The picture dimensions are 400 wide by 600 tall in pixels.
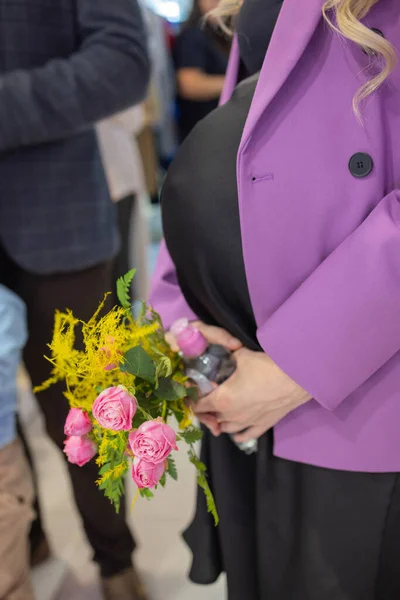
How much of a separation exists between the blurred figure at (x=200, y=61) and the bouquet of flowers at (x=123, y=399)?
73.3 inches

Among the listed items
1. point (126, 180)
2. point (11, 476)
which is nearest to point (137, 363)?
point (11, 476)

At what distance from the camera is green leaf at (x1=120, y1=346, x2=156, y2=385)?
595mm

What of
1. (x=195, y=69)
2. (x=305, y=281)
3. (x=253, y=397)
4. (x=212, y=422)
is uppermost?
(x=305, y=281)

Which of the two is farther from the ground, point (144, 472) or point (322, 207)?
point (322, 207)

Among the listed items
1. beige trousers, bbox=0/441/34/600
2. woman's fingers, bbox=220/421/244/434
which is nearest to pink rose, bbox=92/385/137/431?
woman's fingers, bbox=220/421/244/434

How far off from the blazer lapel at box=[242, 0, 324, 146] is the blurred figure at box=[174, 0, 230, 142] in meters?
1.73

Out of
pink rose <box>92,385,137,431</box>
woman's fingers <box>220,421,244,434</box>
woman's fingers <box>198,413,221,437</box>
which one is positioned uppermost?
pink rose <box>92,385,137,431</box>

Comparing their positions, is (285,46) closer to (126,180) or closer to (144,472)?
(144,472)

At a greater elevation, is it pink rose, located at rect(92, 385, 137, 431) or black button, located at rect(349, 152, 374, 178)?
black button, located at rect(349, 152, 374, 178)

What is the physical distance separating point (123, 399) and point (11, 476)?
0.56 metres

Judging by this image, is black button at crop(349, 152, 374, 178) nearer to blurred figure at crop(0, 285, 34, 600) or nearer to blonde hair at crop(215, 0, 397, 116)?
blonde hair at crop(215, 0, 397, 116)

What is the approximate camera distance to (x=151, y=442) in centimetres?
54

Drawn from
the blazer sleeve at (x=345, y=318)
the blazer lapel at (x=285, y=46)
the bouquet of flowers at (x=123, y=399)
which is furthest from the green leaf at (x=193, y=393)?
the blazer lapel at (x=285, y=46)

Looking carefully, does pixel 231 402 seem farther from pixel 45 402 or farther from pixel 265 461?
pixel 45 402
